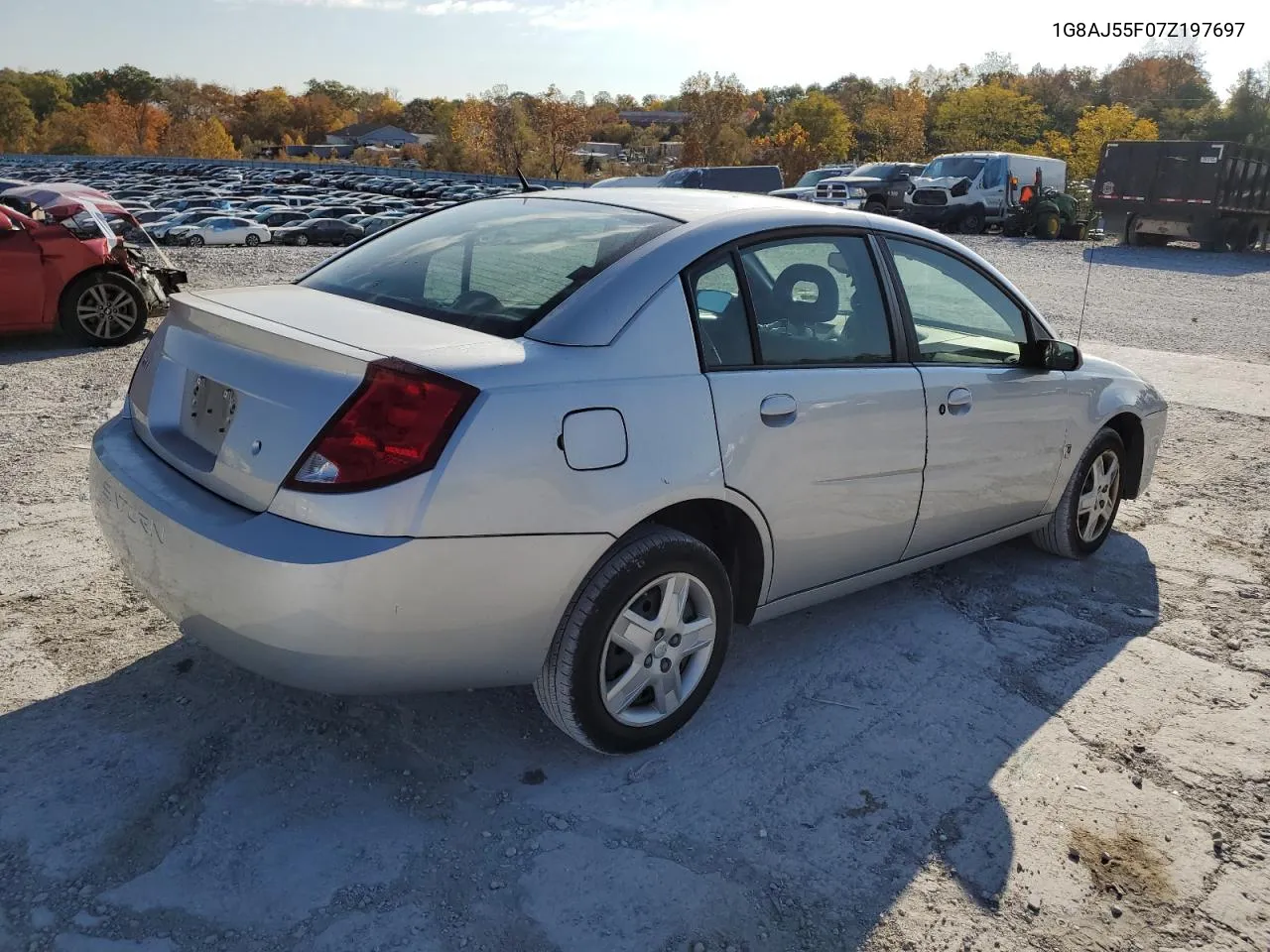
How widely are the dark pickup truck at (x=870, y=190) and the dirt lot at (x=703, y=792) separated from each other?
2883 cm

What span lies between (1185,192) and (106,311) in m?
23.7

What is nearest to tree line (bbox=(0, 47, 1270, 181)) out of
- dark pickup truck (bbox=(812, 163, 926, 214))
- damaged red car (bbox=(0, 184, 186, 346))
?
dark pickup truck (bbox=(812, 163, 926, 214))

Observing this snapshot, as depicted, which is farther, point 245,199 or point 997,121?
point 997,121

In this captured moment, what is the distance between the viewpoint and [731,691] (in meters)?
3.45

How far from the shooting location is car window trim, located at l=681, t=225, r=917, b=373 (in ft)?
9.78

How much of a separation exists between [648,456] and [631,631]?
1.69ft

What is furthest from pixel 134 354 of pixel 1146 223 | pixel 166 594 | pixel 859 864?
pixel 1146 223

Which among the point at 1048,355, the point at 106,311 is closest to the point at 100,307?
the point at 106,311

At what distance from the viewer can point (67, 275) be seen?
28.2 ft

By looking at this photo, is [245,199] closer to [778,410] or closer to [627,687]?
[778,410]

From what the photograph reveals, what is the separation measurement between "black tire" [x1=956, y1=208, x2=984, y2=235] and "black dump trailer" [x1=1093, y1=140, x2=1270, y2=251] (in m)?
3.06

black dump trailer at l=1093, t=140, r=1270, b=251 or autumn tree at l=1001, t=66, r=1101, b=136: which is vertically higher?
autumn tree at l=1001, t=66, r=1101, b=136

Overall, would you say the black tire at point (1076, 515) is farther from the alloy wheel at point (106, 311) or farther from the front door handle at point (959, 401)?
the alloy wheel at point (106, 311)

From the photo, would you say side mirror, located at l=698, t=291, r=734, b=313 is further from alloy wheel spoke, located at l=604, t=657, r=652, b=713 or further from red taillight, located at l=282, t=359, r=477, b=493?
alloy wheel spoke, located at l=604, t=657, r=652, b=713
